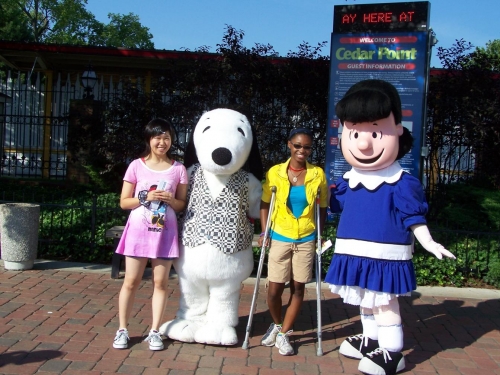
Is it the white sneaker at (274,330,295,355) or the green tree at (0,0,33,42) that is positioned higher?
the green tree at (0,0,33,42)

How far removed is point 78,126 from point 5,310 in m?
5.68

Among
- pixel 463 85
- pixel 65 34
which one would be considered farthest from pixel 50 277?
pixel 65 34

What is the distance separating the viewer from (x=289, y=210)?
4.67 metres

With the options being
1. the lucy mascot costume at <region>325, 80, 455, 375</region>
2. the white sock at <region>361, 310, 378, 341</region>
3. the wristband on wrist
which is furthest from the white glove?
the wristband on wrist

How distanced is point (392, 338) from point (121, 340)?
2.11m

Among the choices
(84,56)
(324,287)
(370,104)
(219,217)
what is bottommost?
(324,287)

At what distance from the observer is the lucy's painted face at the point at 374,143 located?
443 cm

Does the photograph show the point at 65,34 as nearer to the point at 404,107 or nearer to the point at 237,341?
the point at 404,107

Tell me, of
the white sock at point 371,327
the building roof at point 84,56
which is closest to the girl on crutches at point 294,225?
the white sock at point 371,327

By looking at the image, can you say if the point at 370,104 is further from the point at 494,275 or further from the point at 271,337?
the point at 494,275

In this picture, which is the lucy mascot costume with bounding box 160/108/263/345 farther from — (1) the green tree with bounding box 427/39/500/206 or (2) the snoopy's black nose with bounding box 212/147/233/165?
(1) the green tree with bounding box 427/39/500/206

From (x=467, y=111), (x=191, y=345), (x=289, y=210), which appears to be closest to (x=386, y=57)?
(x=467, y=111)

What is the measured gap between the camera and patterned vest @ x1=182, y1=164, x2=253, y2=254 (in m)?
4.64

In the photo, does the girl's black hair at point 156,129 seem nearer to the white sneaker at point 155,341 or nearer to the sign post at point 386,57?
the white sneaker at point 155,341
